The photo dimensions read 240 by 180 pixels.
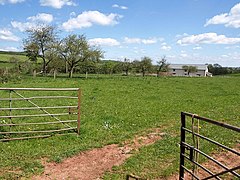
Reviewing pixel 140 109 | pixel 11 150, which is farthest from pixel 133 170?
pixel 140 109

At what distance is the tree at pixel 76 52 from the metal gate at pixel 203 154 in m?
44.2

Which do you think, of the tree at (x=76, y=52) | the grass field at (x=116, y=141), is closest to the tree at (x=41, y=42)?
the tree at (x=76, y=52)

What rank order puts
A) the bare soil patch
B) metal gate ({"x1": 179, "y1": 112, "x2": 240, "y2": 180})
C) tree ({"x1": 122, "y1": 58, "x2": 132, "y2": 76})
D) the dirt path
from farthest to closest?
tree ({"x1": 122, "y1": 58, "x2": 132, "y2": 76})
the dirt path
the bare soil patch
metal gate ({"x1": 179, "y1": 112, "x2": 240, "y2": 180})

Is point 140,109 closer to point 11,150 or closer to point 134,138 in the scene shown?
point 134,138

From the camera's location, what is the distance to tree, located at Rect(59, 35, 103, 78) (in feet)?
177

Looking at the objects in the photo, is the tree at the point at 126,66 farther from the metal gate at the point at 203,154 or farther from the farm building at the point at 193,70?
the metal gate at the point at 203,154

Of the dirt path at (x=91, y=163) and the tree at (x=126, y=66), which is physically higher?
the tree at (x=126, y=66)

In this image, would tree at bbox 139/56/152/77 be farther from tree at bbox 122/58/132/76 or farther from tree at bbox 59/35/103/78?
tree at bbox 59/35/103/78

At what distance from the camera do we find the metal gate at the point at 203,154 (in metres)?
4.35

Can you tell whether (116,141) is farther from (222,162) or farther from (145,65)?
(145,65)

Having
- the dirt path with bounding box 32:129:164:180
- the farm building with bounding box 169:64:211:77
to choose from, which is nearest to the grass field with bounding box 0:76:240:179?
the dirt path with bounding box 32:129:164:180

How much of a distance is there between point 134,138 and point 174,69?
439 feet

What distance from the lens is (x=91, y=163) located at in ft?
23.3

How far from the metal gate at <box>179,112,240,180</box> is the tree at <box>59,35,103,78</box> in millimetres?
44171
